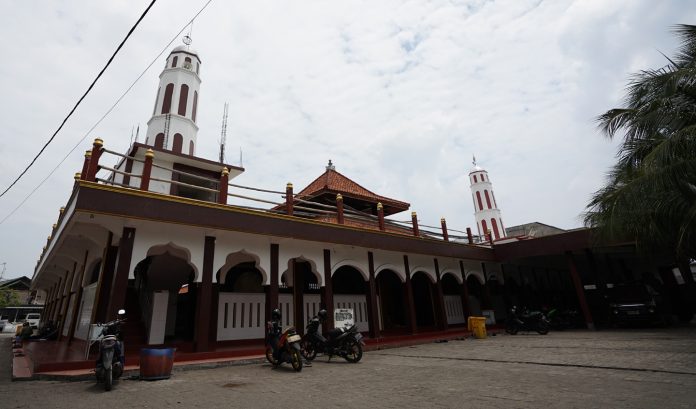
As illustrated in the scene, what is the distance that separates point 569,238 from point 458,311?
629 centimetres

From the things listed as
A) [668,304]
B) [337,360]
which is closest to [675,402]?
[337,360]

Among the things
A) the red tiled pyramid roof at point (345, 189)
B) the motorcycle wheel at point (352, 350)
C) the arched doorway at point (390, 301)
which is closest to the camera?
the motorcycle wheel at point (352, 350)

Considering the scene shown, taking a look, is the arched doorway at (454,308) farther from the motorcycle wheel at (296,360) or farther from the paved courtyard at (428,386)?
the motorcycle wheel at (296,360)

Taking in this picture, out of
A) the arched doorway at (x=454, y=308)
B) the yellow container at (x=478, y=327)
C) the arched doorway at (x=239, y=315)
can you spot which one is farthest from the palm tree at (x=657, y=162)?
the arched doorway at (x=239, y=315)

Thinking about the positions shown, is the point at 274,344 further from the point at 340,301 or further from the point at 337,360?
the point at 340,301

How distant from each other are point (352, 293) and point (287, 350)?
299 inches

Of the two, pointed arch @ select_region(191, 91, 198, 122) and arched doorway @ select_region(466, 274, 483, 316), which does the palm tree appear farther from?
pointed arch @ select_region(191, 91, 198, 122)

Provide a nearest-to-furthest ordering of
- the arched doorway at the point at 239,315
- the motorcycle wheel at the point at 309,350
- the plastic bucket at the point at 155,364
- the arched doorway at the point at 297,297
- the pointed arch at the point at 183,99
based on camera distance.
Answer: the plastic bucket at the point at 155,364 < the motorcycle wheel at the point at 309,350 < the arched doorway at the point at 239,315 < the arched doorway at the point at 297,297 < the pointed arch at the point at 183,99

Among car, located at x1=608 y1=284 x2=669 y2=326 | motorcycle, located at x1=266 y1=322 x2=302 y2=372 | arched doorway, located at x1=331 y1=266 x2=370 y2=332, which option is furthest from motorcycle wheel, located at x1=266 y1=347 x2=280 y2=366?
car, located at x1=608 y1=284 x2=669 y2=326

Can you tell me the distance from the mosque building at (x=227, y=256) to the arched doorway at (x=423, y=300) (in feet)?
0.23

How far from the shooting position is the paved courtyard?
4.64 meters

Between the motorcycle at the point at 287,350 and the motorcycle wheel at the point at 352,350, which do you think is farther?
the motorcycle wheel at the point at 352,350

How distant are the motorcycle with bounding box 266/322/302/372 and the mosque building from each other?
1660mm

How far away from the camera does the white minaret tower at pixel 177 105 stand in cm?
1802
